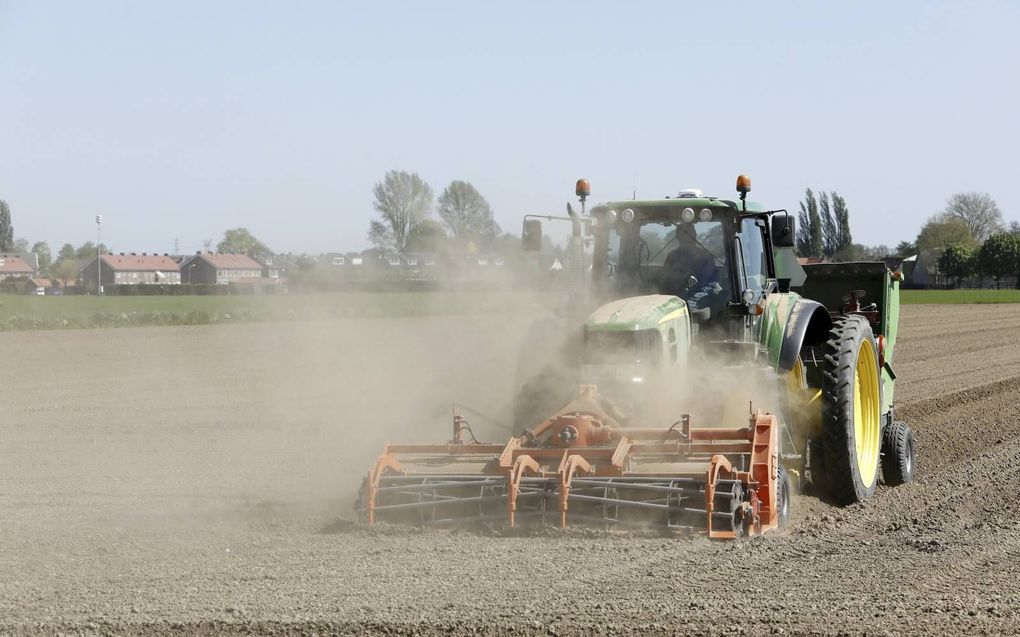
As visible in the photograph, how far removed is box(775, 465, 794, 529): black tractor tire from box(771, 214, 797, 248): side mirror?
5.87 ft

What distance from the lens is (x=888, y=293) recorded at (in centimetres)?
1144

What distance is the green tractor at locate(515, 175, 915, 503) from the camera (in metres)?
8.17

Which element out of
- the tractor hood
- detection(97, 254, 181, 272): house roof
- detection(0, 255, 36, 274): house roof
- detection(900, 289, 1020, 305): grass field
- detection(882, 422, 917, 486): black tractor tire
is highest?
detection(97, 254, 181, 272): house roof

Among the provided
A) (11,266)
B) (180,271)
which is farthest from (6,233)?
(11,266)

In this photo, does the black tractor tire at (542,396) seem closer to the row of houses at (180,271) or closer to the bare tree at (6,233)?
the row of houses at (180,271)

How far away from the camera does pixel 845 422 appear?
341 inches

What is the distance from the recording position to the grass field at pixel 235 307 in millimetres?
11802

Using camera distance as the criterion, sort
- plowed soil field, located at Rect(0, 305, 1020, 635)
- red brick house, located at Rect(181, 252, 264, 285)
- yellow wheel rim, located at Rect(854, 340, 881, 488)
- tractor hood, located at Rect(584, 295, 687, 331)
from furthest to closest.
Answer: red brick house, located at Rect(181, 252, 264, 285) → yellow wheel rim, located at Rect(854, 340, 881, 488) → tractor hood, located at Rect(584, 295, 687, 331) → plowed soil field, located at Rect(0, 305, 1020, 635)

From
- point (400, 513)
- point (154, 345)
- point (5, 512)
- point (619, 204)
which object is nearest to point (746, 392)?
point (619, 204)

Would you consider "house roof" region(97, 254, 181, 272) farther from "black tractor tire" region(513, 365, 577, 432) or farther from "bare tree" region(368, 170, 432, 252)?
"black tractor tire" region(513, 365, 577, 432)

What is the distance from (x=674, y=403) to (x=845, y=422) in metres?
1.35

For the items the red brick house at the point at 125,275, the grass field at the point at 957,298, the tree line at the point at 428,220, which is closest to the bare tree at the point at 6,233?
the red brick house at the point at 125,275

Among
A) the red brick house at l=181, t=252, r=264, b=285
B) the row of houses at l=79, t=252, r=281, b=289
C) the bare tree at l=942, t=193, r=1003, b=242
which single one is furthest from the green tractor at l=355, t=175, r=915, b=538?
the bare tree at l=942, t=193, r=1003, b=242

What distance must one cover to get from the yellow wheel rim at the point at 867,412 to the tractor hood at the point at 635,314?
2.09 m
